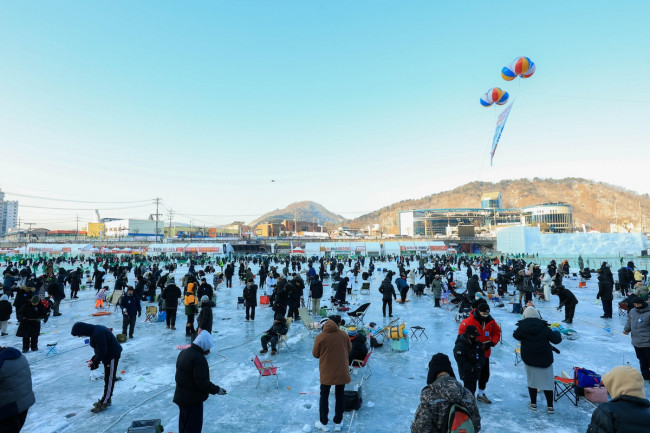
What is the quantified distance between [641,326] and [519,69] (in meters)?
12.7

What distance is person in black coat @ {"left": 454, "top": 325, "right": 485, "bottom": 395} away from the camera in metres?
4.74

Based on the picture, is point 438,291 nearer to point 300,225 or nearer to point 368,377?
point 368,377

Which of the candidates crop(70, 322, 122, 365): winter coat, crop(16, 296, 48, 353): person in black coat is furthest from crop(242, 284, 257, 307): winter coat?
crop(70, 322, 122, 365): winter coat

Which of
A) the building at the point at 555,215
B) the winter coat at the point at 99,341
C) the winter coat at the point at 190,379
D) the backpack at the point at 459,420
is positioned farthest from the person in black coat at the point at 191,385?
the building at the point at 555,215

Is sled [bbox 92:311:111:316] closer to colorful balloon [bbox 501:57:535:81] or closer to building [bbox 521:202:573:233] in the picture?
colorful balloon [bbox 501:57:535:81]

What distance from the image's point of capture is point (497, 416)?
5012 mm

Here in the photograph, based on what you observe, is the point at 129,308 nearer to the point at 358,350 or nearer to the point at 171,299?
the point at 171,299

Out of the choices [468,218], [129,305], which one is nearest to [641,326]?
[129,305]

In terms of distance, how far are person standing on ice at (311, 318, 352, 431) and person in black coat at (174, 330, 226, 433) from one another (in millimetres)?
1525

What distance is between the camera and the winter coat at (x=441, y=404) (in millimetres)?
2686

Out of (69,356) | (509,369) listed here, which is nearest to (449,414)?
(509,369)

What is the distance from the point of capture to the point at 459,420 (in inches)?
102

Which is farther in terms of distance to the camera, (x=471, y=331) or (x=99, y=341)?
(x=99, y=341)

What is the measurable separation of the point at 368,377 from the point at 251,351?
126 inches
